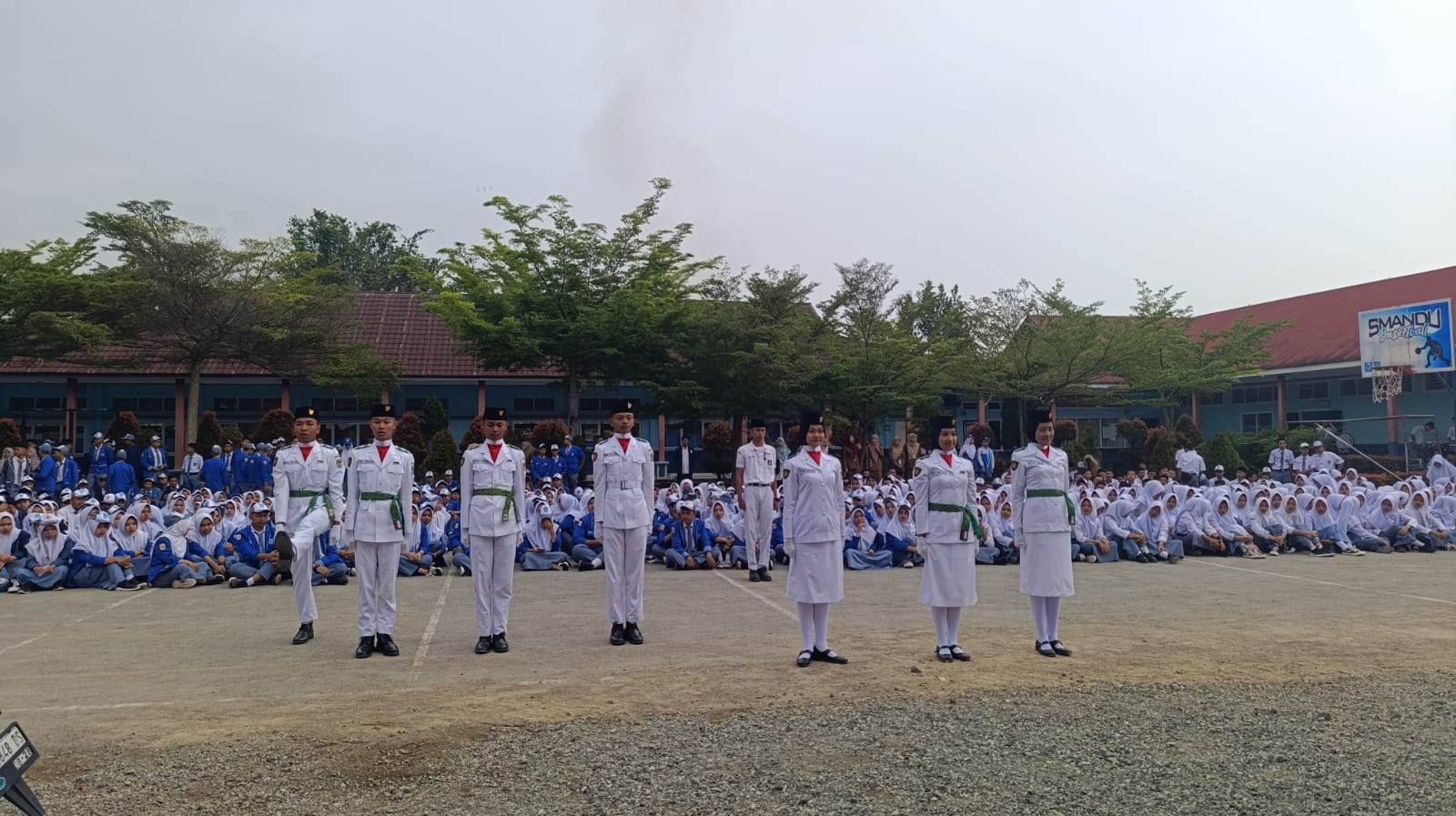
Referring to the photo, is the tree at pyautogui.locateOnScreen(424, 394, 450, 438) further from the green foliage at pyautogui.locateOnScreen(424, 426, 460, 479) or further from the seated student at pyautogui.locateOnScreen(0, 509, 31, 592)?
the seated student at pyautogui.locateOnScreen(0, 509, 31, 592)

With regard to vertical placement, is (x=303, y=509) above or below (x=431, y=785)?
above

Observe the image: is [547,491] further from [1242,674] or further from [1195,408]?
[1195,408]

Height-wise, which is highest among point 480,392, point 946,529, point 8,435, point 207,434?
point 480,392

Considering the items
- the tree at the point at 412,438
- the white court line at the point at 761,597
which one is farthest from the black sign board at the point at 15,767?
the tree at the point at 412,438

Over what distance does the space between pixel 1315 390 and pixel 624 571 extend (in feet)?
108

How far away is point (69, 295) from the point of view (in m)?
23.9

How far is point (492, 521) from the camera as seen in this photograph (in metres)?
8.12

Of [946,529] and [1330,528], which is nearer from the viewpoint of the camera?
[946,529]

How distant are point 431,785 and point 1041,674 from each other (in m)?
4.07

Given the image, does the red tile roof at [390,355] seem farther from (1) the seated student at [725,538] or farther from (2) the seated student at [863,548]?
(2) the seated student at [863,548]

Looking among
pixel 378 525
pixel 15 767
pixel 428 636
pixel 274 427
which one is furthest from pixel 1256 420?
pixel 15 767

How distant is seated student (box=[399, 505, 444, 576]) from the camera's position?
13789 millimetres

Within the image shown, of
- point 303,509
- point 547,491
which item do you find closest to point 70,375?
point 547,491

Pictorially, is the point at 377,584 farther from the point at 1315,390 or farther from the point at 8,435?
the point at 1315,390
